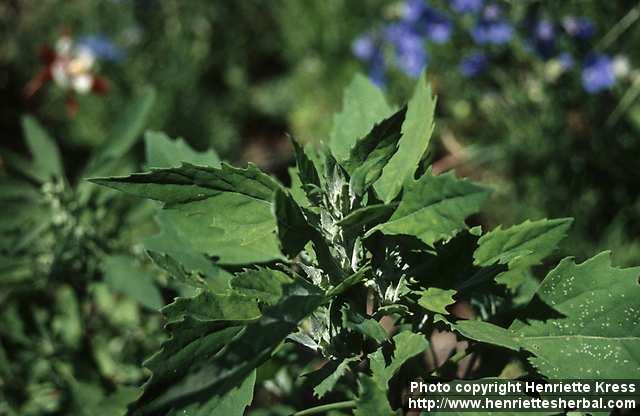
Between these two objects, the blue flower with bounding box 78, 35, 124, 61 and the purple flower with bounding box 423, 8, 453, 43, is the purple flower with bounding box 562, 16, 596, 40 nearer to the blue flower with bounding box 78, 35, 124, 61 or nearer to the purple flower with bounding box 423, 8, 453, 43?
the purple flower with bounding box 423, 8, 453, 43

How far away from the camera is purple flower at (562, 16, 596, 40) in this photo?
99.3 inches

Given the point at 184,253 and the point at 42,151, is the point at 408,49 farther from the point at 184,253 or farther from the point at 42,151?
the point at 184,253

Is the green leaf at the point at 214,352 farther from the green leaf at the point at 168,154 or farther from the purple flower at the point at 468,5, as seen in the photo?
the purple flower at the point at 468,5

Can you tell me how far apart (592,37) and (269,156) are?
5.94 ft

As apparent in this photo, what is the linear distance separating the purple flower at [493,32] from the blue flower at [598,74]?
37 cm

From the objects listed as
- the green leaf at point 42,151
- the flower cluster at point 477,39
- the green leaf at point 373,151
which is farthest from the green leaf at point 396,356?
the flower cluster at point 477,39

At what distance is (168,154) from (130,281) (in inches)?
13.7

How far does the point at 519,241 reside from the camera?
0.87 m

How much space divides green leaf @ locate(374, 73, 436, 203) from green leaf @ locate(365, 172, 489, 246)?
0.09m

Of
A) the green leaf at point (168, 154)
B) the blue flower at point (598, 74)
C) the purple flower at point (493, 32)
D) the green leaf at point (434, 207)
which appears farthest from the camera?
the purple flower at point (493, 32)

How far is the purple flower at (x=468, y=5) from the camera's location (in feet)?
8.60

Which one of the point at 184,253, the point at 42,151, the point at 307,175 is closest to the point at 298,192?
the point at 307,175

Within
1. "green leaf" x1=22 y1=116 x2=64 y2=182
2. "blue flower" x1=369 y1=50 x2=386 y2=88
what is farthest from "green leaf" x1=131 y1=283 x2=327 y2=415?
"blue flower" x1=369 y1=50 x2=386 y2=88

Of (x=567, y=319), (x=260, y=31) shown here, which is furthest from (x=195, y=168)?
(x=260, y=31)
